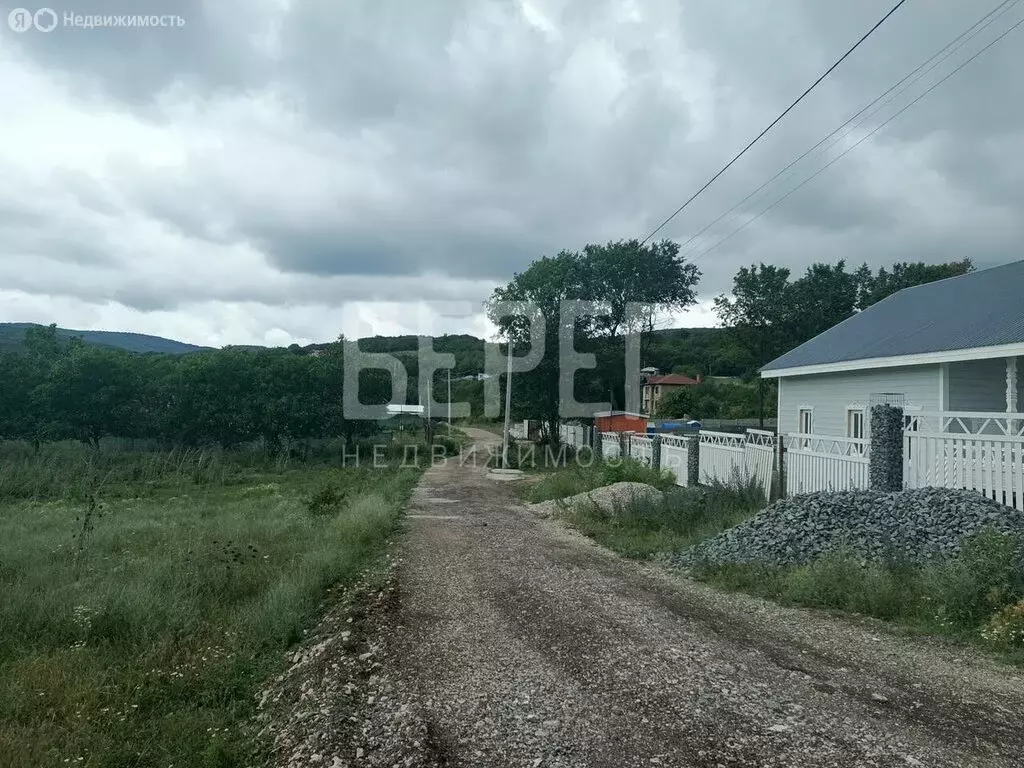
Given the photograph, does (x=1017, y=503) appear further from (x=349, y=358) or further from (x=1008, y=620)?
(x=349, y=358)

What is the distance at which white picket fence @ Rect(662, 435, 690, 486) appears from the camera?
52.6ft

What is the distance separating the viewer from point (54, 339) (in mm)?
43156

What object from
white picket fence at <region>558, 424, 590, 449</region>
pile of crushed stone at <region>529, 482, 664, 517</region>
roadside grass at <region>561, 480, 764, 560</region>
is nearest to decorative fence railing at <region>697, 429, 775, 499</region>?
roadside grass at <region>561, 480, 764, 560</region>

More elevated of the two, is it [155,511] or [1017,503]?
[1017,503]

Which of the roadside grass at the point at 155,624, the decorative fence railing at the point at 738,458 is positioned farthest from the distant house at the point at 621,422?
the roadside grass at the point at 155,624

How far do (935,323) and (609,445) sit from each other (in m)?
10.7

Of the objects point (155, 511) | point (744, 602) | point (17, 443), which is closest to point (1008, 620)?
point (744, 602)

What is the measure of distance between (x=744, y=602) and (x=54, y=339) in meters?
48.1

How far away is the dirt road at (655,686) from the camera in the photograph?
376 cm

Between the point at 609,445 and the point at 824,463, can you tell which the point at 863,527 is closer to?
the point at 824,463

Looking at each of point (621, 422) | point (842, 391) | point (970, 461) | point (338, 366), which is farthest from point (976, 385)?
point (338, 366)

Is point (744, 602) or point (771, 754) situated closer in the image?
point (771, 754)

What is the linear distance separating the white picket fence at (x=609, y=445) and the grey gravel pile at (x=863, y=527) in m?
12.5

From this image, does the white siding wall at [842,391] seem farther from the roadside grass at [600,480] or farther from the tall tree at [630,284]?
the tall tree at [630,284]
